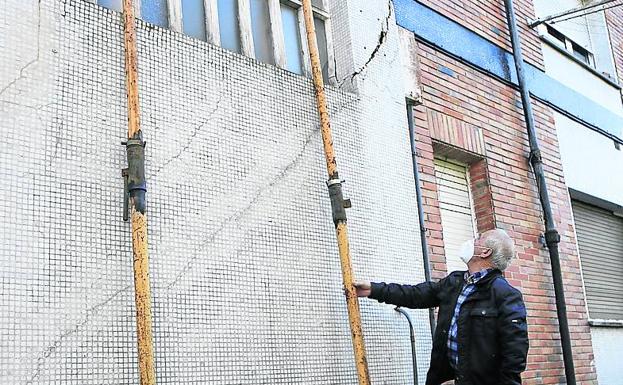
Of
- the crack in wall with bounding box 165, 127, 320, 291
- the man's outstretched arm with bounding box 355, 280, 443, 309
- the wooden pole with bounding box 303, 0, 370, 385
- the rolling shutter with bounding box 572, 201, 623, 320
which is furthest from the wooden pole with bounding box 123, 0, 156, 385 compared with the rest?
the rolling shutter with bounding box 572, 201, 623, 320

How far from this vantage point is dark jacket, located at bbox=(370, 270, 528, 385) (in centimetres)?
351

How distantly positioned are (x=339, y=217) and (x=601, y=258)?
190 inches

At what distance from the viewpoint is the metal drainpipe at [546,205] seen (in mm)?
5859

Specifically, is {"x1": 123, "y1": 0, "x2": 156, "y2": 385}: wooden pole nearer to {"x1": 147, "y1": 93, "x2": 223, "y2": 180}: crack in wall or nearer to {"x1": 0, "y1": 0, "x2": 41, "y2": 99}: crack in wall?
{"x1": 147, "y1": 93, "x2": 223, "y2": 180}: crack in wall

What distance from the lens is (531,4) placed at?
7.57 meters

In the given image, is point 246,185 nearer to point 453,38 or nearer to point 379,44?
point 379,44

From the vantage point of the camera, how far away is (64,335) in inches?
111

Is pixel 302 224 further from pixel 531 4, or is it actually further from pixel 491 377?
pixel 531 4

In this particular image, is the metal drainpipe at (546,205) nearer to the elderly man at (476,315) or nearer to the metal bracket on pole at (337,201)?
the elderly man at (476,315)

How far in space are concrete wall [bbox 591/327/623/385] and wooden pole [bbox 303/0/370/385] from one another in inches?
146

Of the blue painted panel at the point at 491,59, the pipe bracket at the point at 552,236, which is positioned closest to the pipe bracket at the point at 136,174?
the blue painted panel at the point at 491,59

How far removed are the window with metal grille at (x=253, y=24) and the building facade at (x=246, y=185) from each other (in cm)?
1

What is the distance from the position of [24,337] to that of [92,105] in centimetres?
111

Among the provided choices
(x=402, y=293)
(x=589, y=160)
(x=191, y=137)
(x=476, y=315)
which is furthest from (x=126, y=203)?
(x=589, y=160)
